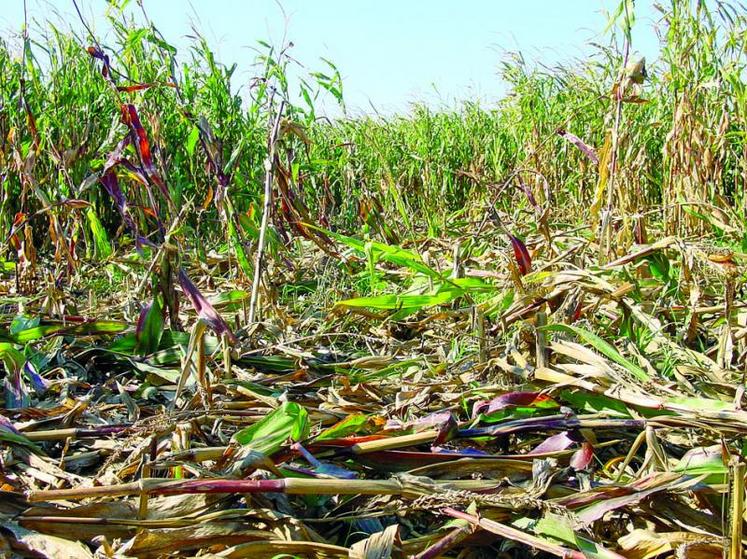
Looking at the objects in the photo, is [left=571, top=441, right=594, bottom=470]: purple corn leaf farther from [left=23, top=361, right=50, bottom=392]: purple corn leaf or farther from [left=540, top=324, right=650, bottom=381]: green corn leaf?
[left=23, top=361, right=50, bottom=392]: purple corn leaf

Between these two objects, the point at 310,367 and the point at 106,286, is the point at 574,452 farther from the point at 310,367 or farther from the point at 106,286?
the point at 106,286

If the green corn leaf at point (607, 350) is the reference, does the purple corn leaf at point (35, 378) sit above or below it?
above

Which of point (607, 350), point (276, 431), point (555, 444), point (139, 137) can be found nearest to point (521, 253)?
point (607, 350)

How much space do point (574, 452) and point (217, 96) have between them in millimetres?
2355

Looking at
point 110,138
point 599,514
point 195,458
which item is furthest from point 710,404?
point 110,138

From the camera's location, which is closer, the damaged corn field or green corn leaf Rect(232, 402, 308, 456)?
the damaged corn field

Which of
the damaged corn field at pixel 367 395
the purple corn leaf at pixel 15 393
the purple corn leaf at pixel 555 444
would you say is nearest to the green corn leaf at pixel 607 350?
the damaged corn field at pixel 367 395

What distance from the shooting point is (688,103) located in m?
3.34

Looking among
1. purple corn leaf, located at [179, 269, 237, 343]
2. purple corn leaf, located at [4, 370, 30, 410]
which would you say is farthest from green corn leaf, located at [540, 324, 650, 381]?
purple corn leaf, located at [4, 370, 30, 410]

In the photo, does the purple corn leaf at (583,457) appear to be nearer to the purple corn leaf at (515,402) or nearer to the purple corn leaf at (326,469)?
the purple corn leaf at (515,402)

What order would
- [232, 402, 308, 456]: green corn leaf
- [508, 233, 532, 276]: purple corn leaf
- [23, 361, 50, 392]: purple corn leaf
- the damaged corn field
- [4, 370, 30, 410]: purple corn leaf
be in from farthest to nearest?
1. [508, 233, 532, 276]: purple corn leaf
2. [23, 361, 50, 392]: purple corn leaf
3. [4, 370, 30, 410]: purple corn leaf
4. [232, 402, 308, 456]: green corn leaf
5. the damaged corn field

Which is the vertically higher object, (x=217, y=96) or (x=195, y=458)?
(x=217, y=96)

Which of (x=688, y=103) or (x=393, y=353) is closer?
(x=393, y=353)

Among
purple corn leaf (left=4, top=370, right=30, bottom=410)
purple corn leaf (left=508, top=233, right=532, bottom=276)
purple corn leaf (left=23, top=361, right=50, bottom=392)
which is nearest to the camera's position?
purple corn leaf (left=4, top=370, right=30, bottom=410)
